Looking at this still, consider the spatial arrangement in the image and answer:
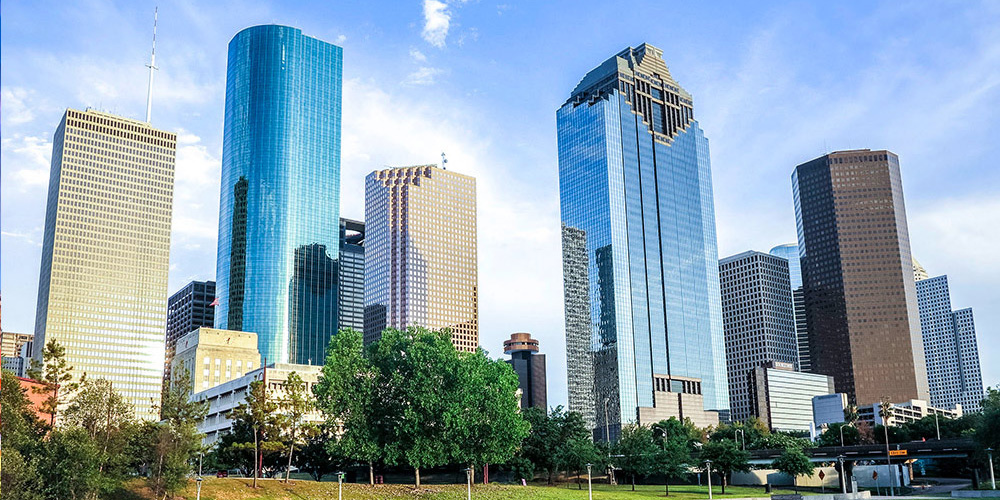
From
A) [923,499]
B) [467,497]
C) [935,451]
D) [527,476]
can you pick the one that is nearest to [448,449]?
[467,497]

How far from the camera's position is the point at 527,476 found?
110938mm

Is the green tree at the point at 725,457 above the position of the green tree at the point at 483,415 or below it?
below

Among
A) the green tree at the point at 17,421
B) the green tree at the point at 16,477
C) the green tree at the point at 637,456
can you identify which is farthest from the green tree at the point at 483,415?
the green tree at the point at 16,477

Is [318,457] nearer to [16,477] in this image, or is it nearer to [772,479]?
[16,477]

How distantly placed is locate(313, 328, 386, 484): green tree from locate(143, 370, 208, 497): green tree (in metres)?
14.9

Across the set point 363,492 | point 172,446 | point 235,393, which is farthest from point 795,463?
point 235,393

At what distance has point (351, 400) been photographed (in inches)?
3457

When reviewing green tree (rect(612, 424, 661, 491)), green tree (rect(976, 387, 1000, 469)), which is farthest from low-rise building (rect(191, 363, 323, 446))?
green tree (rect(976, 387, 1000, 469))

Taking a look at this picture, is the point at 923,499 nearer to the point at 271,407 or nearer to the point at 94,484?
the point at 271,407

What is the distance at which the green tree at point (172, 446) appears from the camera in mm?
67688

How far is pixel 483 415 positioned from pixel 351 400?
543 inches

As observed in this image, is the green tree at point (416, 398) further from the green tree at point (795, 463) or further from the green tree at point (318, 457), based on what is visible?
the green tree at point (795, 463)

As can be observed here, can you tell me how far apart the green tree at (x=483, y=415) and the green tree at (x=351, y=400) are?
28.7 ft

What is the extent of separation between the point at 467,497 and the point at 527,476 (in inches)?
1204
